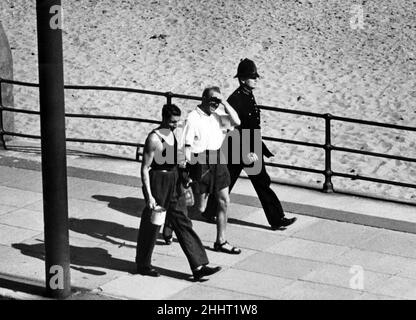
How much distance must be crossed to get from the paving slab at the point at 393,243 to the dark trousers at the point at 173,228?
81.2 inches

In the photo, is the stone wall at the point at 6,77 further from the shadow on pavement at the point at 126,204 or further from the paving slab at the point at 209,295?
the paving slab at the point at 209,295

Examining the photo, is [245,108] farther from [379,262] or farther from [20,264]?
[20,264]

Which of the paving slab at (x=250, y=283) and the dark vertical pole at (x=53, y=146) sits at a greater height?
the dark vertical pole at (x=53, y=146)

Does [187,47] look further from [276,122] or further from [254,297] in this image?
[254,297]

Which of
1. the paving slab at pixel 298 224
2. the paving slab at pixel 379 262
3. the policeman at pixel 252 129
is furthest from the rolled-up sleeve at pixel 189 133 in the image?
the paving slab at pixel 379 262

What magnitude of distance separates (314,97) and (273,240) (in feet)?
32.2

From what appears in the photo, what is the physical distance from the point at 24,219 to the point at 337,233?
12.0 feet

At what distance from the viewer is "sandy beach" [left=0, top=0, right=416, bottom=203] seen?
1995cm

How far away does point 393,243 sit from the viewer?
12734 millimetres

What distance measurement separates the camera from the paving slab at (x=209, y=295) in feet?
36.6

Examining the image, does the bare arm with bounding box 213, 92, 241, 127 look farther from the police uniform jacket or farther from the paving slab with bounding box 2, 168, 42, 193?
the paving slab with bounding box 2, 168, 42, 193

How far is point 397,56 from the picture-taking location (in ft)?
81.0

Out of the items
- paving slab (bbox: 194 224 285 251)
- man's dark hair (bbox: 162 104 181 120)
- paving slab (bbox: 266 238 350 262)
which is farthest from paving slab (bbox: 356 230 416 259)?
man's dark hair (bbox: 162 104 181 120)
